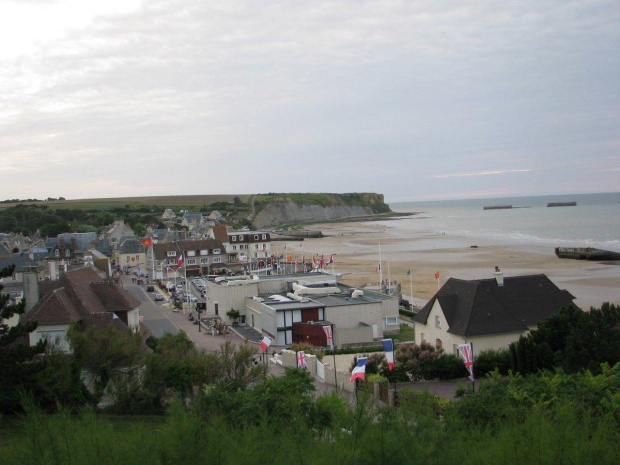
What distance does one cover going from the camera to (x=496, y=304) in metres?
24.9

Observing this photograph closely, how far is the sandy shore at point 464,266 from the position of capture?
163 feet

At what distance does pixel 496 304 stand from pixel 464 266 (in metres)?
40.9

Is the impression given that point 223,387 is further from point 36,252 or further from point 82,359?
point 36,252

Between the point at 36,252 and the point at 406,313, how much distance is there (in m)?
45.3

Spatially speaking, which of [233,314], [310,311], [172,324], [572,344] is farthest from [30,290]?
[572,344]

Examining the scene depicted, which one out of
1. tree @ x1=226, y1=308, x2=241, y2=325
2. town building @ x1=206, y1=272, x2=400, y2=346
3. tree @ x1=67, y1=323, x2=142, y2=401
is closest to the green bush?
town building @ x1=206, y1=272, x2=400, y2=346

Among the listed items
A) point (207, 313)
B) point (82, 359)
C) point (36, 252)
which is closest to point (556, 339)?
point (82, 359)

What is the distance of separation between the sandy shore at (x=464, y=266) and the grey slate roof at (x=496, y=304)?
50.1 ft

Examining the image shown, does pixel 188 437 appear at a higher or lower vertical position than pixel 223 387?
higher

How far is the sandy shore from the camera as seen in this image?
163 ft

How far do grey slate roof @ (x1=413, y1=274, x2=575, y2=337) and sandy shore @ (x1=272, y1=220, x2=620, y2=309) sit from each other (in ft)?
50.1

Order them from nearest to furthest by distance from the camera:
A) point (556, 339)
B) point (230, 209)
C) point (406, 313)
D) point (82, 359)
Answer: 1. point (82, 359)
2. point (556, 339)
3. point (406, 313)
4. point (230, 209)

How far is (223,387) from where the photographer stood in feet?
49.0

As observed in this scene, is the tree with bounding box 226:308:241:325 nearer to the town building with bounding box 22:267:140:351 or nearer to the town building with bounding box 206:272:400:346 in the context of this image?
the town building with bounding box 206:272:400:346
